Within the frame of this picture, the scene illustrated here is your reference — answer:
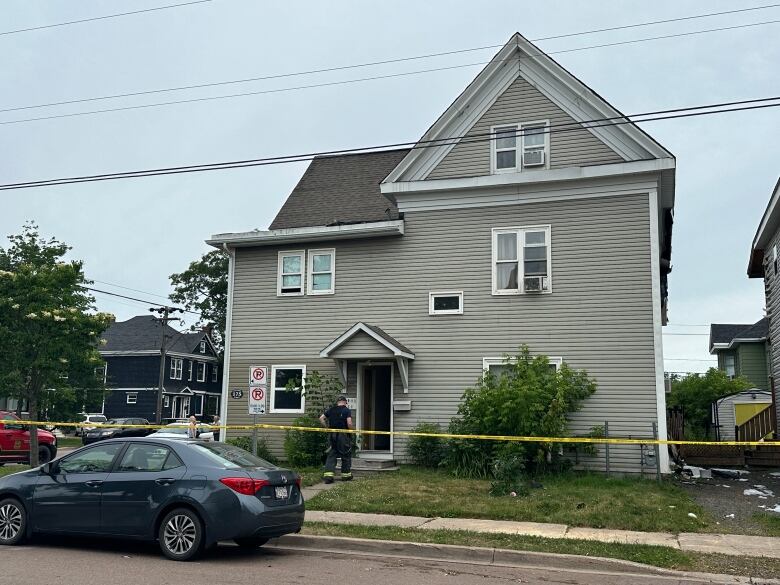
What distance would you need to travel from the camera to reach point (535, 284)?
18.6m

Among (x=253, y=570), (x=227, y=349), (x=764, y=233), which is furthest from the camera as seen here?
(x=764, y=233)

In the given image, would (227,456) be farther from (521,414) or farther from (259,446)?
(259,446)

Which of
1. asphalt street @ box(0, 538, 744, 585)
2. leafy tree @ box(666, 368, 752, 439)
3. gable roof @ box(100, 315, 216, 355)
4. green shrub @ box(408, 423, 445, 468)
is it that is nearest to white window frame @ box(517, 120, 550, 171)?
green shrub @ box(408, 423, 445, 468)

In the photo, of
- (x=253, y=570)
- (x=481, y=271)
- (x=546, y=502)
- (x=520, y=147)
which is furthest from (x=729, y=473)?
(x=253, y=570)

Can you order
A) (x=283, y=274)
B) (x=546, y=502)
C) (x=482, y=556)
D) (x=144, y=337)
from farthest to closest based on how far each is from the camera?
(x=144, y=337), (x=283, y=274), (x=546, y=502), (x=482, y=556)

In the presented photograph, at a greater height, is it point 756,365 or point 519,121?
point 519,121

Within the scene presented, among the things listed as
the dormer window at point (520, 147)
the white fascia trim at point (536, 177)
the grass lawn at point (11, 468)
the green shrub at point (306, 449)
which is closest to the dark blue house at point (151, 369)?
the grass lawn at point (11, 468)

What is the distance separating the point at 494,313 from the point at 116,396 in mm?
45718

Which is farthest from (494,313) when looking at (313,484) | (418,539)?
(418,539)

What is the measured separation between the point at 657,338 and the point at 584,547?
8.45 meters

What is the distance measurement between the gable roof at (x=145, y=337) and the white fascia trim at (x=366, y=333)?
3932cm

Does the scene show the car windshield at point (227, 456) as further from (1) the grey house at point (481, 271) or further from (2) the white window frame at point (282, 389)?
(2) the white window frame at point (282, 389)

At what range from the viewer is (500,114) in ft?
64.2

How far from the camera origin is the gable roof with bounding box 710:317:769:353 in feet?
131
